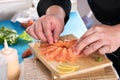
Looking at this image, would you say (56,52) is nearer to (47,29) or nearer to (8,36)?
(47,29)

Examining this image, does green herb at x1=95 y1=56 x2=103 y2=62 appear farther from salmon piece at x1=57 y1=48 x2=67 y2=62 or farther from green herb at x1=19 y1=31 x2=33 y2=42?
green herb at x1=19 y1=31 x2=33 y2=42

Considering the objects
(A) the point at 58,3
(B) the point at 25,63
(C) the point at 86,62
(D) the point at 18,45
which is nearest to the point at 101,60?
(C) the point at 86,62

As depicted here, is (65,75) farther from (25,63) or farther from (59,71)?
(25,63)

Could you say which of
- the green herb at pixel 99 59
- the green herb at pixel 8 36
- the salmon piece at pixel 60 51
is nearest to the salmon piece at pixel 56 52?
the salmon piece at pixel 60 51

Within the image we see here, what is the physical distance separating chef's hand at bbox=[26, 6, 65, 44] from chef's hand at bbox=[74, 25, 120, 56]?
0.15m

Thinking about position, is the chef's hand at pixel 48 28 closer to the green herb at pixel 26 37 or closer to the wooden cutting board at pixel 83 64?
the wooden cutting board at pixel 83 64

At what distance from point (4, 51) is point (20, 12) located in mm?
875

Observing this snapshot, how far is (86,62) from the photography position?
729 mm

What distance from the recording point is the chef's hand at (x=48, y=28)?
0.85 m

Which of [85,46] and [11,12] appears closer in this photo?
[85,46]

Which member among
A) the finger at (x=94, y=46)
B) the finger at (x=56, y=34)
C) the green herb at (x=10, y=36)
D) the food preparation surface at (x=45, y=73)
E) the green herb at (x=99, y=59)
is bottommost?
the green herb at (x=10, y=36)

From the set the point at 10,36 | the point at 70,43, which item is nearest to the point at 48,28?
the point at 70,43

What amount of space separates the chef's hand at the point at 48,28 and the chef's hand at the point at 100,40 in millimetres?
153

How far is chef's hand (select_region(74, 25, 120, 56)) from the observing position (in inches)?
A: 27.6
